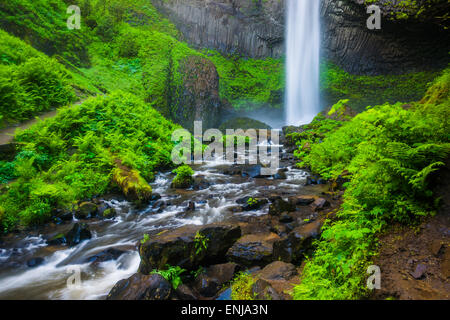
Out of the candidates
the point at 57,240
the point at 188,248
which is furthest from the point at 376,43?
the point at 57,240

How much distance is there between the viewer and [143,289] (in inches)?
110

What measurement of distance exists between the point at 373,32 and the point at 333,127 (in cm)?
1868

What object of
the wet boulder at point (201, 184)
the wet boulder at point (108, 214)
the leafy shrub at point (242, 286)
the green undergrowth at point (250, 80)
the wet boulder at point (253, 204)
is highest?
the green undergrowth at point (250, 80)

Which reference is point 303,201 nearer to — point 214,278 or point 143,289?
point 214,278

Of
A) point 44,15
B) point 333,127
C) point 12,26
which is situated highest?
point 44,15

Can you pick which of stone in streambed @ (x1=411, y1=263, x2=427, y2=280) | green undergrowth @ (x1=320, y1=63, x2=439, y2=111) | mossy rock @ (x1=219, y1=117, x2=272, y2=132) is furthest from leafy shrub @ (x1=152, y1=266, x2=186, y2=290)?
green undergrowth @ (x1=320, y1=63, x2=439, y2=111)

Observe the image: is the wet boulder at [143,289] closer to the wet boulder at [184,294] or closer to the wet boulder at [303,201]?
the wet boulder at [184,294]

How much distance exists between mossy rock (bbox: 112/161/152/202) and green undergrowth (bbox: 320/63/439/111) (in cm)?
2519

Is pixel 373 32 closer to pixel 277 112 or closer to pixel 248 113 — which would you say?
pixel 277 112

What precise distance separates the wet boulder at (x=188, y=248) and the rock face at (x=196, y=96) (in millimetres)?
14237

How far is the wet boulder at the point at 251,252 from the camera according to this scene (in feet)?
12.2

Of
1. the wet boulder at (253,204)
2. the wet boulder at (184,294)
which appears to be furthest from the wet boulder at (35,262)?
the wet boulder at (253,204)

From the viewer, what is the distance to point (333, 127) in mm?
12477
